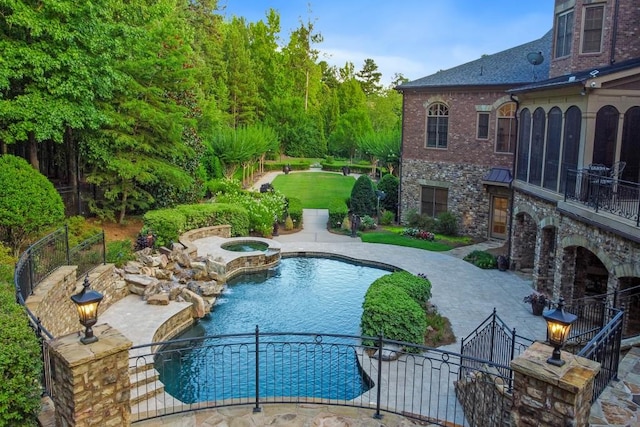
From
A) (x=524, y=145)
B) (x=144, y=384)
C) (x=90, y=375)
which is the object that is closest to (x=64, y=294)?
(x=144, y=384)

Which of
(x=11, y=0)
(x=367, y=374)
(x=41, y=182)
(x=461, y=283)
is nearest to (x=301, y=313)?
(x=367, y=374)

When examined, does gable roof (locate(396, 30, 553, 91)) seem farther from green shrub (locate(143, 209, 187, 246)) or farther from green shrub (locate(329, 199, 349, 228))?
green shrub (locate(143, 209, 187, 246))

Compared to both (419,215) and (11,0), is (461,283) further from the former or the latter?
(11,0)

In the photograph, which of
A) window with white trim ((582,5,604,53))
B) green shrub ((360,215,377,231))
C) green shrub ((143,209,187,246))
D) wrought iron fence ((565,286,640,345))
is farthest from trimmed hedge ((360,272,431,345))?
green shrub ((360,215,377,231))

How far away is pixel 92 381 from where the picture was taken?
6203 millimetres

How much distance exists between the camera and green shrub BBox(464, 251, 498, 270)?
18.3 meters

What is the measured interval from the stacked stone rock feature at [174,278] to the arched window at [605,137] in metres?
11.4

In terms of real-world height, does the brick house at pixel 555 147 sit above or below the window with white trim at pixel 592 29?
below

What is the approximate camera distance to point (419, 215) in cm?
2428

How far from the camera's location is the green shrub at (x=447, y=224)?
76.1 ft

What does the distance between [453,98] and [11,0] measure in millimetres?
17183

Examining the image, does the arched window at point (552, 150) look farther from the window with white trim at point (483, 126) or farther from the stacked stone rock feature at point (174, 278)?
the stacked stone rock feature at point (174, 278)

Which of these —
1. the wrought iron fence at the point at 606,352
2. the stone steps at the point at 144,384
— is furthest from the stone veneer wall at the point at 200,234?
the wrought iron fence at the point at 606,352

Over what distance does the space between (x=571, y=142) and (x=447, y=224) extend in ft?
31.5
